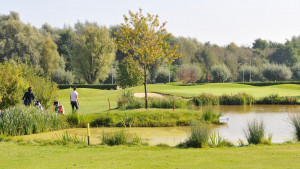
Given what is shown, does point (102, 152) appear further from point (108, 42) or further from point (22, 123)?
point (108, 42)

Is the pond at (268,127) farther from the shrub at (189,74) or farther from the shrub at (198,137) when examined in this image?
the shrub at (189,74)

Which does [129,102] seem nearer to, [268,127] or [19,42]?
[268,127]

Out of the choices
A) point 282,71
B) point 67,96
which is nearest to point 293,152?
point 67,96

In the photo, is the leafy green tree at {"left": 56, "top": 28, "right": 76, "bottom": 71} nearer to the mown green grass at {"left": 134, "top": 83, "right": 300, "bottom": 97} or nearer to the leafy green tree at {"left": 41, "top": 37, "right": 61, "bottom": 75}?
the leafy green tree at {"left": 41, "top": 37, "right": 61, "bottom": 75}

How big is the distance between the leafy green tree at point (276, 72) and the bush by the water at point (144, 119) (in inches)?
2362

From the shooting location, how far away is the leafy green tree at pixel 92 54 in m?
70.0

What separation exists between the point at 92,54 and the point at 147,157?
61.0m

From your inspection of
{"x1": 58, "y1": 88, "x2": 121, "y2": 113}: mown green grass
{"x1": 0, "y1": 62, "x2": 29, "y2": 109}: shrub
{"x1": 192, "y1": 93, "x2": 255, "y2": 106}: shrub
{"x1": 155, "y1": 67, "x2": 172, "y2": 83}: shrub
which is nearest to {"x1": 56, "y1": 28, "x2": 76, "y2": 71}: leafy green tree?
{"x1": 155, "y1": 67, "x2": 172, "y2": 83}: shrub

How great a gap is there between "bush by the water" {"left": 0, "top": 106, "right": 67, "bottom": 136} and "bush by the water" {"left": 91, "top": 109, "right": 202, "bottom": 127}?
2378mm

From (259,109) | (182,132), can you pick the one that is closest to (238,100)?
(259,109)

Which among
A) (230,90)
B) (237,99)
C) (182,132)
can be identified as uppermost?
(230,90)

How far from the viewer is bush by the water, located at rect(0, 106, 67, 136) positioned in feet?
50.1

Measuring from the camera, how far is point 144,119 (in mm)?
19359

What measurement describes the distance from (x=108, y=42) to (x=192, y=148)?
61.5 m
